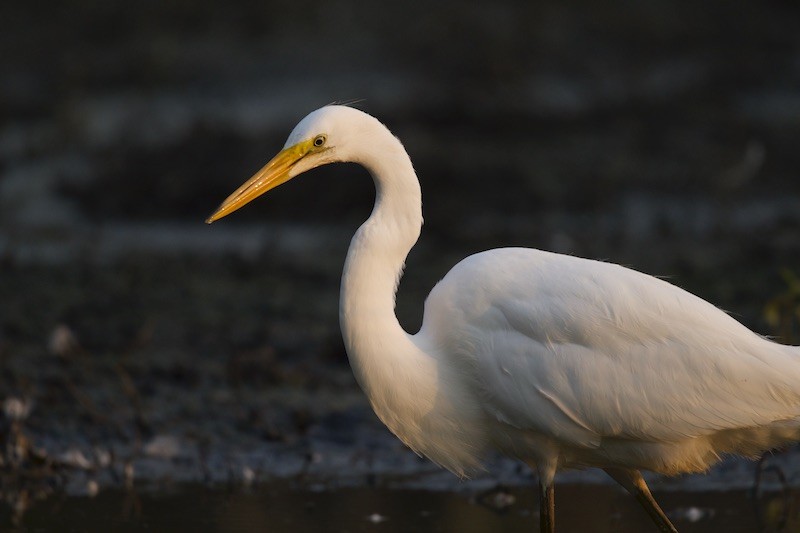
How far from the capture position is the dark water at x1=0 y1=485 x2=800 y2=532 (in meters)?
5.82

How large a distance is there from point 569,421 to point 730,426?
0.56 metres

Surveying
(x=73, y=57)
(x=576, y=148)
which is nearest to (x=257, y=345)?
(x=576, y=148)

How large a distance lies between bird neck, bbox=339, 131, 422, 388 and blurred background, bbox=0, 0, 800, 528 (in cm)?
201

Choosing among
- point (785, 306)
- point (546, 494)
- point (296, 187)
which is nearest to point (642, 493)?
point (546, 494)

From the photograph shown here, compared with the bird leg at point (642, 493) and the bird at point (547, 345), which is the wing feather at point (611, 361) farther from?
the bird leg at point (642, 493)

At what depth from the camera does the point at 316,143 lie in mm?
4695

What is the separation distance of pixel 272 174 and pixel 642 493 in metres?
1.86

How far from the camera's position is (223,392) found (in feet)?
25.3

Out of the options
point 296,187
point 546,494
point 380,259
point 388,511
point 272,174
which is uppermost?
point 296,187

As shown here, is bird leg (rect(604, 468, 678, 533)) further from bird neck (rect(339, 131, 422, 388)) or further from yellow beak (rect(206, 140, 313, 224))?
yellow beak (rect(206, 140, 313, 224))

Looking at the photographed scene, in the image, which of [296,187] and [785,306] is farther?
[296,187]

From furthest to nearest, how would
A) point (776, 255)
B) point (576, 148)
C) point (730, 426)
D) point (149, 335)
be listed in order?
point (576, 148) < point (776, 255) < point (149, 335) < point (730, 426)

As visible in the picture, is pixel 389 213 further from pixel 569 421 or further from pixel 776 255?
pixel 776 255

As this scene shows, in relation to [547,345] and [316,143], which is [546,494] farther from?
[316,143]
